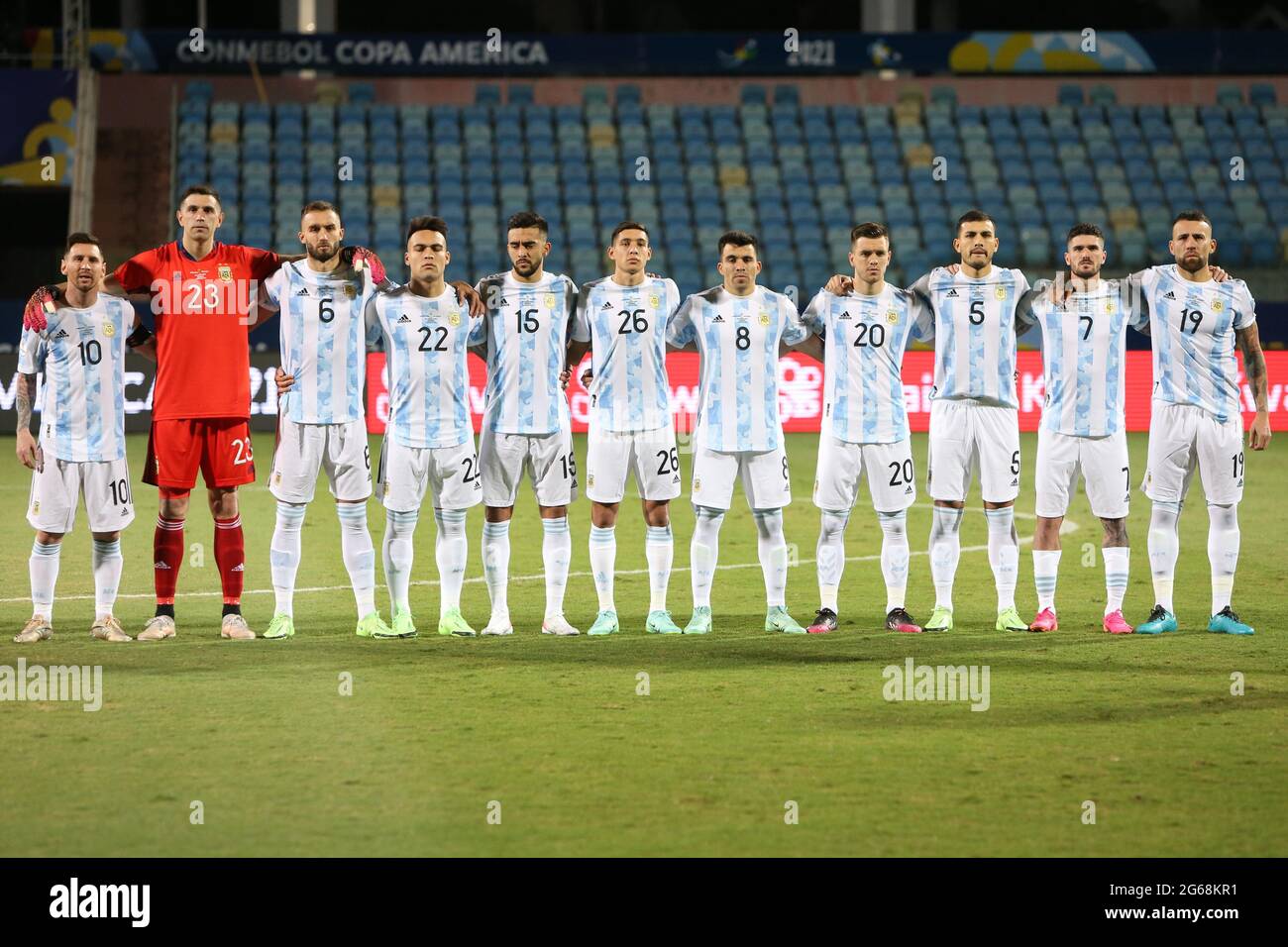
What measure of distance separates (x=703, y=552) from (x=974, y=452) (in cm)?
142

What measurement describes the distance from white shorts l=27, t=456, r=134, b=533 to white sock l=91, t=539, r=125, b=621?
0.30 ft

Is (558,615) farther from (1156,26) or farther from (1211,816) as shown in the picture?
(1156,26)

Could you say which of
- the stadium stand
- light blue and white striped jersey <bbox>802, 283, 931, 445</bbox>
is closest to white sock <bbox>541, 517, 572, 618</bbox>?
light blue and white striped jersey <bbox>802, 283, 931, 445</bbox>

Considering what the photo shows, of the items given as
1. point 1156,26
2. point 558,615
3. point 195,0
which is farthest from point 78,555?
point 1156,26

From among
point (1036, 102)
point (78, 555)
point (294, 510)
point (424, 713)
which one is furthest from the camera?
point (1036, 102)

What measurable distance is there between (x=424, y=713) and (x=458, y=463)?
6.03 feet

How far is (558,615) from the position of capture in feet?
26.5

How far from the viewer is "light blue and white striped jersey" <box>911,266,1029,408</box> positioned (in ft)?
26.8

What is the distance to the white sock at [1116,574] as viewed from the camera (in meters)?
8.20

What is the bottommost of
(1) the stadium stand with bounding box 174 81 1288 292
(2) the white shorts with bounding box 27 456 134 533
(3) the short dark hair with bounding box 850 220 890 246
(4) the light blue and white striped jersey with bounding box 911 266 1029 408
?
(2) the white shorts with bounding box 27 456 134 533

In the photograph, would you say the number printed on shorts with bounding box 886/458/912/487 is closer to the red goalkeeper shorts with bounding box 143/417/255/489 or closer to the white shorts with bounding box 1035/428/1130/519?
the white shorts with bounding box 1035/428/1130/519

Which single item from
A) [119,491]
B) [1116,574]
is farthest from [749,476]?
[119,491]

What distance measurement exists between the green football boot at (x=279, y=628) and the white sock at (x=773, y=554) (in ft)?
7.47

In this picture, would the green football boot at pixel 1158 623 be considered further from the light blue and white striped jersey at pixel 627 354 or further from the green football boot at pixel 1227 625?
the light blue and white striped jersey at pixel 627 354
